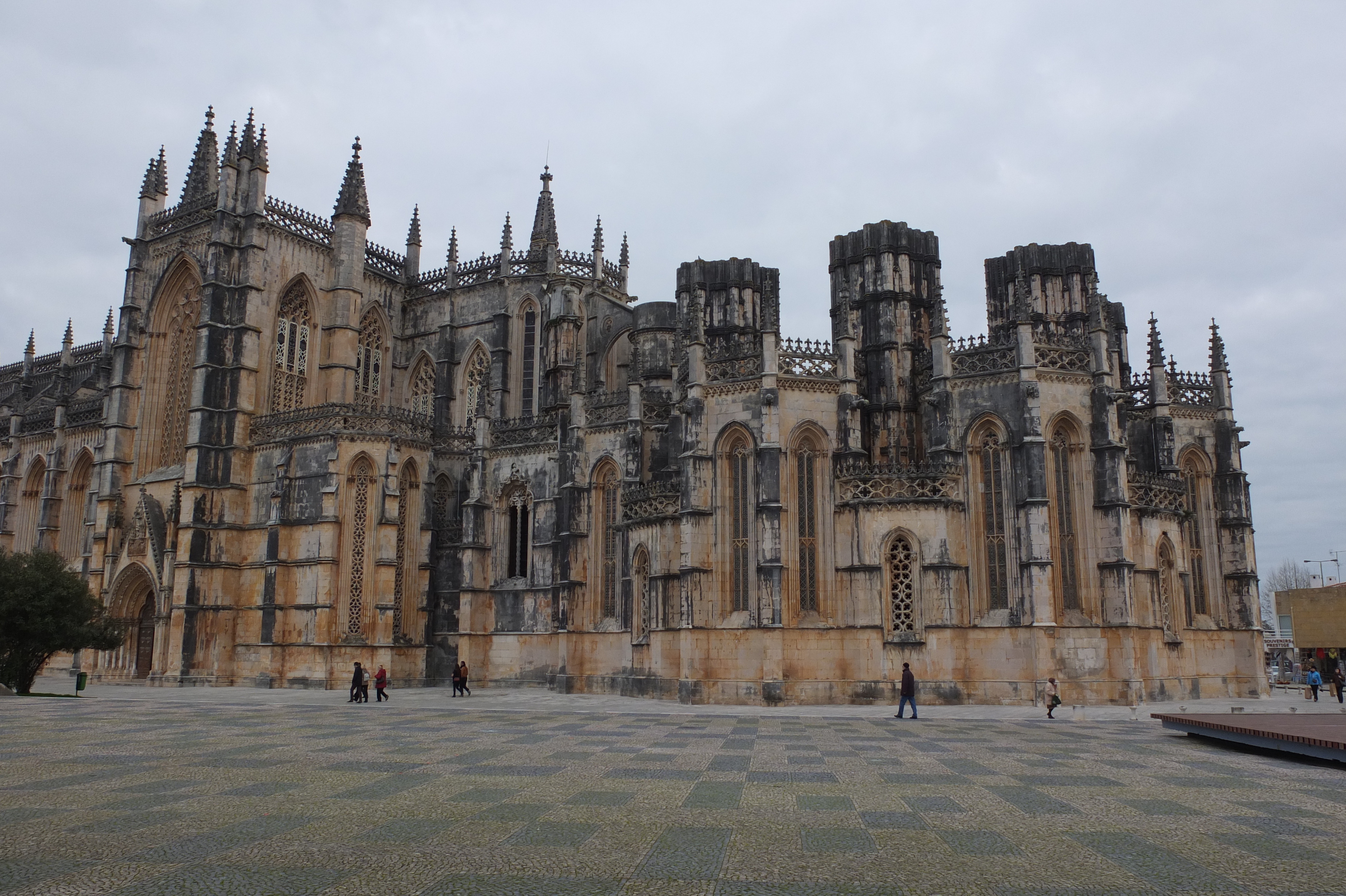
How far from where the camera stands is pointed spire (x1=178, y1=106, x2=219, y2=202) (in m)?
51.7

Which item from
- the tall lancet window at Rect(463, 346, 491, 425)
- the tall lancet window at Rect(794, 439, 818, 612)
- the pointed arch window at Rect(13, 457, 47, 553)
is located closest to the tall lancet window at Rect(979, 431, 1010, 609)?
the tall lancet window at Rect(794, 439, 818, 612)

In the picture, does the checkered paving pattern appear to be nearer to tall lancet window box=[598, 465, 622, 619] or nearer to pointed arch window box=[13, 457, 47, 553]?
tall lancet window box=[598, 465, 622, 619]

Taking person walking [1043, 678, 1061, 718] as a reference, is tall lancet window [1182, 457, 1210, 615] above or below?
above

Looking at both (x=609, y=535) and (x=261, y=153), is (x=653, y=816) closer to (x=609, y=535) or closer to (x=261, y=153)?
(x=609, y=535)

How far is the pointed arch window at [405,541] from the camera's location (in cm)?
4225

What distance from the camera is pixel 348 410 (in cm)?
4178

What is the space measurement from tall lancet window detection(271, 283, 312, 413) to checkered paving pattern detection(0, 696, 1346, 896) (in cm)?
2981

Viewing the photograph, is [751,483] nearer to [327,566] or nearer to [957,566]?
[957,566]

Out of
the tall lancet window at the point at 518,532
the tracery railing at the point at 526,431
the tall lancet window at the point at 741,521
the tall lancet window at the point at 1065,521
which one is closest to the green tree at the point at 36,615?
the tall lancet window at the point at 518,532

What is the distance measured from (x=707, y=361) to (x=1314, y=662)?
106 feet

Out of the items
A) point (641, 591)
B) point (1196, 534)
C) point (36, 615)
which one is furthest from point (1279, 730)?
point (36, 615)

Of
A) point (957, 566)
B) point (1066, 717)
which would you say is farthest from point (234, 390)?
point (1066, 717)

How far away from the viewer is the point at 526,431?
141 feet

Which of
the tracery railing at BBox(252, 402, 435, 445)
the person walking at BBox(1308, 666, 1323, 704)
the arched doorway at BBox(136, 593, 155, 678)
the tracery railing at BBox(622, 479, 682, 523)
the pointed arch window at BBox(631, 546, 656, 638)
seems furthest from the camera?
the arched doorway at BBox(136, 593, 155, 678)
